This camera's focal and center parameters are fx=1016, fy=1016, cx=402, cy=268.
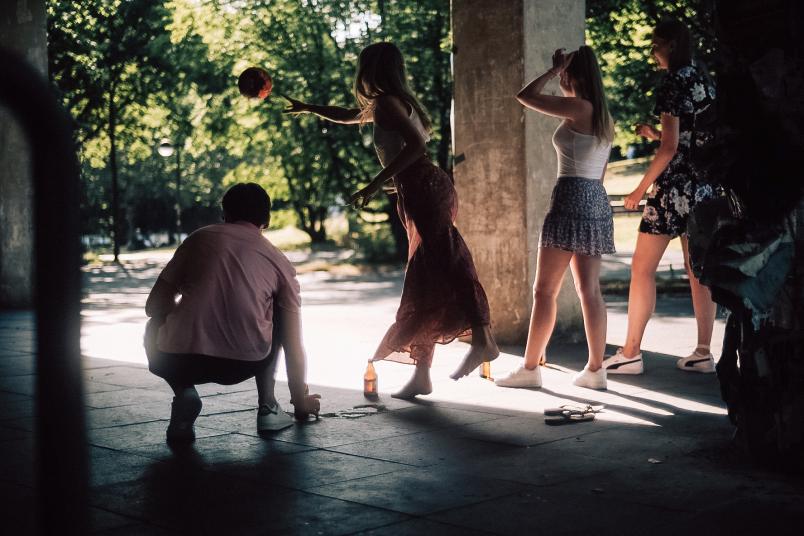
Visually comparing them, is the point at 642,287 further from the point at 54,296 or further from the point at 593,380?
the point at 54,296

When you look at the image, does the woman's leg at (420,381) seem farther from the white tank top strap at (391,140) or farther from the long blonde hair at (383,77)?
the long blonde hair at (383,77)

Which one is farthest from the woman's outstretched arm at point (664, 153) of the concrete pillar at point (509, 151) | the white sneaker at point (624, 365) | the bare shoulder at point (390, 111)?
the concrete pillar at point (509, 151)

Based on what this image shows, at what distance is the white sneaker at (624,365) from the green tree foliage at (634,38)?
11.6m

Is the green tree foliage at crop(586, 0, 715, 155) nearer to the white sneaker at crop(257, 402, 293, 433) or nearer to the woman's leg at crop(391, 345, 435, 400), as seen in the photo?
the woman's leg at crop(391, 345, 435, 400)

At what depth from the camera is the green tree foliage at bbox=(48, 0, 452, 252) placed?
84.6ft

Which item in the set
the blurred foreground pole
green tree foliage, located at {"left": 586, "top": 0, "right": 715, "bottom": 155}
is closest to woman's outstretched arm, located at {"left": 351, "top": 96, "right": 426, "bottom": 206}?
the blurred foreground pole

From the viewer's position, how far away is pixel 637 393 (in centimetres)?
630

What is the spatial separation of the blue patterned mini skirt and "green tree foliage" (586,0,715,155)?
11833mm

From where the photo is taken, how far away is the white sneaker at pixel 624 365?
711 centimetres

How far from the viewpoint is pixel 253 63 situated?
88.6 ft

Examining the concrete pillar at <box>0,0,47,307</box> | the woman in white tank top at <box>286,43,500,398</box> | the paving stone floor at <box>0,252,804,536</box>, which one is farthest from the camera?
the concrete pillar at <box>0,0,47,307</box>

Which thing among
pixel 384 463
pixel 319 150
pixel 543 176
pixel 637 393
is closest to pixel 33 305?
pixel 384 463

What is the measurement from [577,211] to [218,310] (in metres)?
2.55

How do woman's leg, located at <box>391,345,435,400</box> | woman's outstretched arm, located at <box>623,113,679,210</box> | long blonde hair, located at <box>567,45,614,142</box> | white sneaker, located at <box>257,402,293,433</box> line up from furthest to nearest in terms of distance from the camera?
woman's outstretched arm, located at <box>623,113,679,210</box>
long blonde hair, located at <box>567,45,614,142</box>
woman's leg, located at <box>391,345,435,400</box>
white sneaker, located at <box>257,402,293,433</box>
